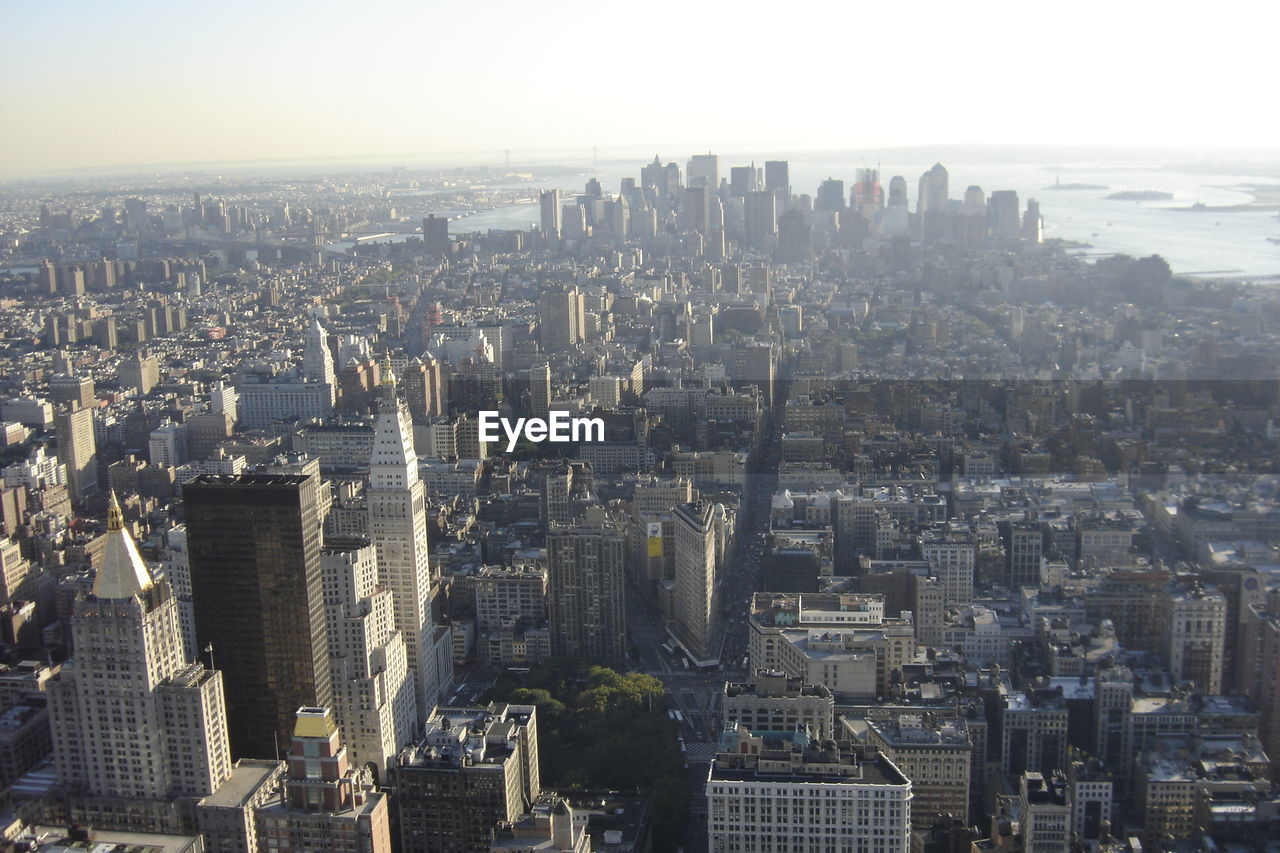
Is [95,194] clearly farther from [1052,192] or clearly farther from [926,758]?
[1052,192]

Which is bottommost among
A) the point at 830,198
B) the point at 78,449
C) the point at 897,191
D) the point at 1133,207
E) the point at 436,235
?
the point at 78,449

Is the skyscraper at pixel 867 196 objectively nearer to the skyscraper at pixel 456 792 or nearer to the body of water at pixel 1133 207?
the body of water at pixel 1133 207

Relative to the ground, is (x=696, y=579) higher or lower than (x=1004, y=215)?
lower

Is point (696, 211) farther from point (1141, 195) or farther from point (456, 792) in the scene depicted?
point (456, 792)

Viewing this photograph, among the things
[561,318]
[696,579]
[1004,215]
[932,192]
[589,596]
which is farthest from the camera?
[932,192]

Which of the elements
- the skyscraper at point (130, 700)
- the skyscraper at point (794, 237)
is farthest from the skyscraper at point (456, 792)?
the skyscraper at point (794, 237)

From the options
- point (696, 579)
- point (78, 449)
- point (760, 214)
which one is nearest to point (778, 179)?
point (760, 214)
